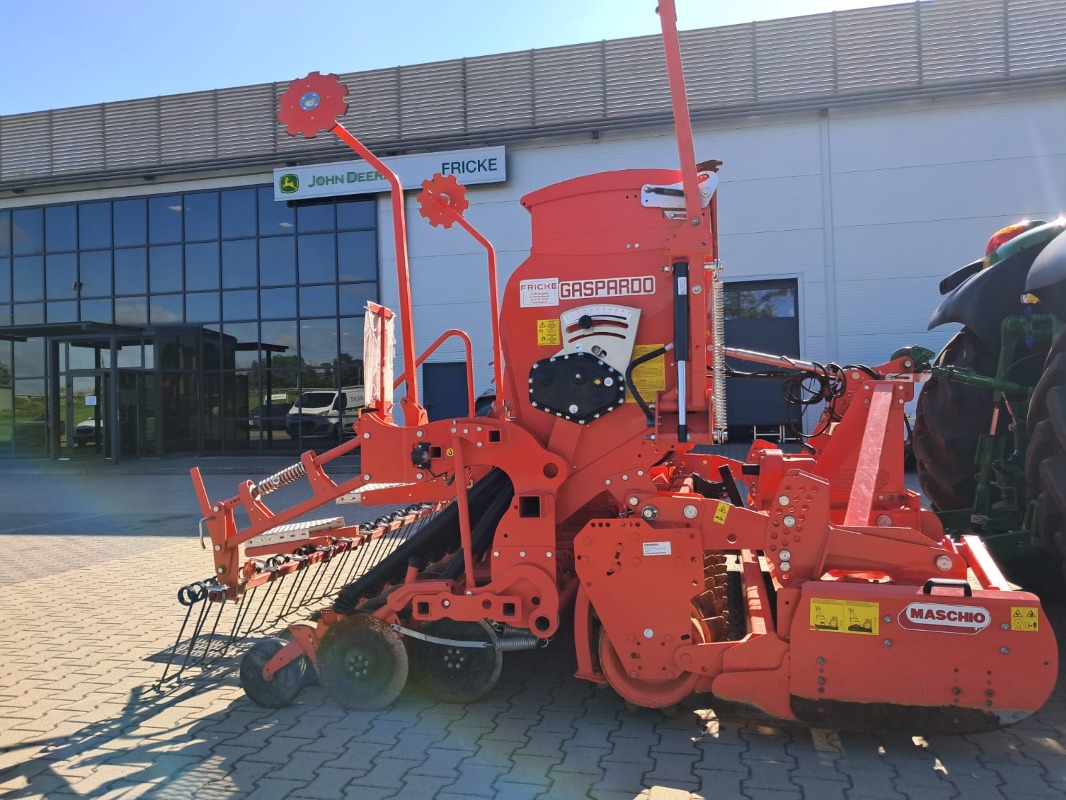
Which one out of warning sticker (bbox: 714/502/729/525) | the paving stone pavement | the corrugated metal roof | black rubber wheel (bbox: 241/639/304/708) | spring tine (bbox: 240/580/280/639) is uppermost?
A: the corrugated metal roof


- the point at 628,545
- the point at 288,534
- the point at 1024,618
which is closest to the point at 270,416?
the point at 288,534

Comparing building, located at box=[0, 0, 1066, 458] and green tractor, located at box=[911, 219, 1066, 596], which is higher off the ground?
building, located at box=[0, 0, 1066, 458]

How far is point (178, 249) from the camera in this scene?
18.0 meters

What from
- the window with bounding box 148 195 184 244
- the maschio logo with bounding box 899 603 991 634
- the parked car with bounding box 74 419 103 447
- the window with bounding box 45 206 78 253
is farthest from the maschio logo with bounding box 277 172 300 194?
the maschio logo with bounding box 899 603 991 634

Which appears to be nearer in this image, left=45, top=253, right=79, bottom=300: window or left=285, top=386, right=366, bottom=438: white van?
left=285, top=386, right=366, bottom=438: white van

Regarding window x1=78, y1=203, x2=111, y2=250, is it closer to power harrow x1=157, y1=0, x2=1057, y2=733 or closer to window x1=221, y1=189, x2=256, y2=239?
window x1=221, y1=189, x2=256, y2=239

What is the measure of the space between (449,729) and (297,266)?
1531cm

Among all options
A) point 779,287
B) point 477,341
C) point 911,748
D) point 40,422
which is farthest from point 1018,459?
point 40,422

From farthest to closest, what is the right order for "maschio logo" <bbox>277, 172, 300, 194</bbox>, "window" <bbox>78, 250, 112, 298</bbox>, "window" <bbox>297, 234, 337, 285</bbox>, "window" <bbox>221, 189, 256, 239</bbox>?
1. "window" <bbox>78, 250, 112, 298</bbox>
2. "window" <bbox>221, 189, 256, 239</bbox>
3. "window" <bbox>297, 234, 337, 285</bbox>
4. "maschio logo" <bbox>277, 172, 300, 194</bbox>

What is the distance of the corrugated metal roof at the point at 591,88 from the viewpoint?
13.9 metres

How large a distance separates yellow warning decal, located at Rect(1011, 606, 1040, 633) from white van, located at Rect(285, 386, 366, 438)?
49.6 feet

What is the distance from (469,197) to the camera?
1588 centimetres

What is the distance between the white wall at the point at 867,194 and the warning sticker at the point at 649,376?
39.6 ft

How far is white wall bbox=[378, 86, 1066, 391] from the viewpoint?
14.0 metres
